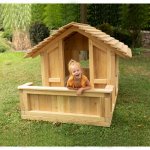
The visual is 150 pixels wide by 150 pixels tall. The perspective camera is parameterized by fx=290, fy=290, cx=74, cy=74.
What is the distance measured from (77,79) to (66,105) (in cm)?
54

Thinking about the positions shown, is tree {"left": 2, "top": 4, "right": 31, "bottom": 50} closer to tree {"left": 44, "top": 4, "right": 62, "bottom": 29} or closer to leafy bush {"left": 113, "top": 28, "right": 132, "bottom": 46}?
tree {"left": 44, "top": 4, "right": 62, "bottom": 29}

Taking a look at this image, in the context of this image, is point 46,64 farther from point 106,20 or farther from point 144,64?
point 106,20

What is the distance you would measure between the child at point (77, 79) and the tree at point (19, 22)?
9.64m

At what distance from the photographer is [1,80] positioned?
834 centimetres

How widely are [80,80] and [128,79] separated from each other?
364 cm

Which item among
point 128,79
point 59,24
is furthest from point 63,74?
point 59,24

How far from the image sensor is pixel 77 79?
16.1 feet

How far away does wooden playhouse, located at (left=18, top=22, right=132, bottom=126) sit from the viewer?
490 centimetres

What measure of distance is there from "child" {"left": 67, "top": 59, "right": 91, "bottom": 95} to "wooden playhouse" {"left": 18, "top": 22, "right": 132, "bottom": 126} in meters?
0.10

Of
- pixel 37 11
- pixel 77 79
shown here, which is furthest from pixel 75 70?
pixel 37 11

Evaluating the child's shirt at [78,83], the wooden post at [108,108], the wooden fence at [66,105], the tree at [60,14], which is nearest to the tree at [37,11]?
the tree at [60,14]

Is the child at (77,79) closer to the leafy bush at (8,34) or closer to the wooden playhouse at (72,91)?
the wooden playhouse at (72,91)

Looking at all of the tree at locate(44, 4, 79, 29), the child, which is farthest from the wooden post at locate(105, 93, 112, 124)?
the tree at locate(44, 4, 79, 29)

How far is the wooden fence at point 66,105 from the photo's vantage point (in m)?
4.83
